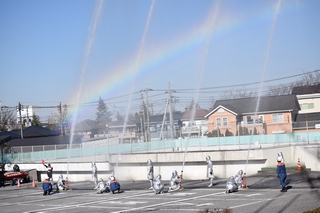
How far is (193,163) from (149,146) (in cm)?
1112

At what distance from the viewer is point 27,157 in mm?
44938

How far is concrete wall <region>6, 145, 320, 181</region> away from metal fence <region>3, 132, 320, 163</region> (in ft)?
5.88

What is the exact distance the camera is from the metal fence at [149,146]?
120ft

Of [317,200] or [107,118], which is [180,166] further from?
[107,118]

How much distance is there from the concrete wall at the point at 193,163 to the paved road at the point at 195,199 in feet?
5.44

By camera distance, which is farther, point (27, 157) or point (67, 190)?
point (27, 157)

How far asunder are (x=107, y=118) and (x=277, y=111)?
4171 cm

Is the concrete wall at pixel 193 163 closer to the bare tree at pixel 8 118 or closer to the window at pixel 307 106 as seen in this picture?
the window at pixel 307 106

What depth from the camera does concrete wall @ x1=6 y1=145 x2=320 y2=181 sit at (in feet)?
97.4

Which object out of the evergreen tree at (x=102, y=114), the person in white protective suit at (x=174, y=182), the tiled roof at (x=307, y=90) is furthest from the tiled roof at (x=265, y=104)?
the person in white protective suit at (x=174, y=182)

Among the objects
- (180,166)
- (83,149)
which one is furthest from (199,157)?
(83,149)

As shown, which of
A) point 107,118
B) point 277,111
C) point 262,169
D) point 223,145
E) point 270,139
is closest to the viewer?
point 262,169

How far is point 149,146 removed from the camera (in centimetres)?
4259

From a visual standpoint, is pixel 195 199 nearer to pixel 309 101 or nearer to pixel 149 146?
pixel 149 146
